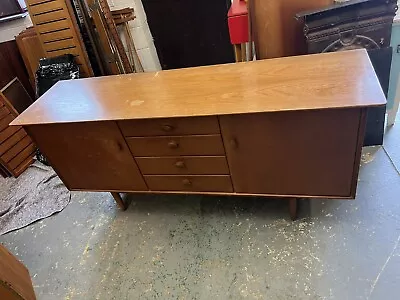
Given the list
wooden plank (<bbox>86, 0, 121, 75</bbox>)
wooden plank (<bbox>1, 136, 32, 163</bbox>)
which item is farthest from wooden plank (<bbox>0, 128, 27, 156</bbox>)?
wooden plank (<bbox>86, 0, 121, 75</bbox>)

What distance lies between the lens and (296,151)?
3.85 feet

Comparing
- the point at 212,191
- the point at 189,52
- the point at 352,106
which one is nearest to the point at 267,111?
the point at 352,106

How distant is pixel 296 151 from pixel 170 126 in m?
0.51

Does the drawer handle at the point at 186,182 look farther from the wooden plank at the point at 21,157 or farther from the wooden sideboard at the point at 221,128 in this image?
the wooden plank at the point at 21,157

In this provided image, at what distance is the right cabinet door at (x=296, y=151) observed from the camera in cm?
106

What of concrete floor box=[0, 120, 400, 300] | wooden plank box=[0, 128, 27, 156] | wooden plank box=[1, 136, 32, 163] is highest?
wooden plank box=[0, 128, 27, 156]

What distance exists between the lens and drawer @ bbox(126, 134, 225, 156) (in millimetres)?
1248

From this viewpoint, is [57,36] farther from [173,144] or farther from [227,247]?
[227,247]

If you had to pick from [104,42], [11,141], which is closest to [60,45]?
[104,42]

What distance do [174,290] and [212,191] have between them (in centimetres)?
48

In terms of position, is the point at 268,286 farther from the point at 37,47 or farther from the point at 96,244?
the point at 37,47

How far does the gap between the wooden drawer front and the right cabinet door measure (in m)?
0.06

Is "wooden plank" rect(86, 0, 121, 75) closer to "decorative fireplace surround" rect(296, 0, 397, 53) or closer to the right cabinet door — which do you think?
"decorative fireplace surround" rect(296, 0, 397, 53)

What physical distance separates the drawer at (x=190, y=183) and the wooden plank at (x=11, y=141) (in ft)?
4.51
